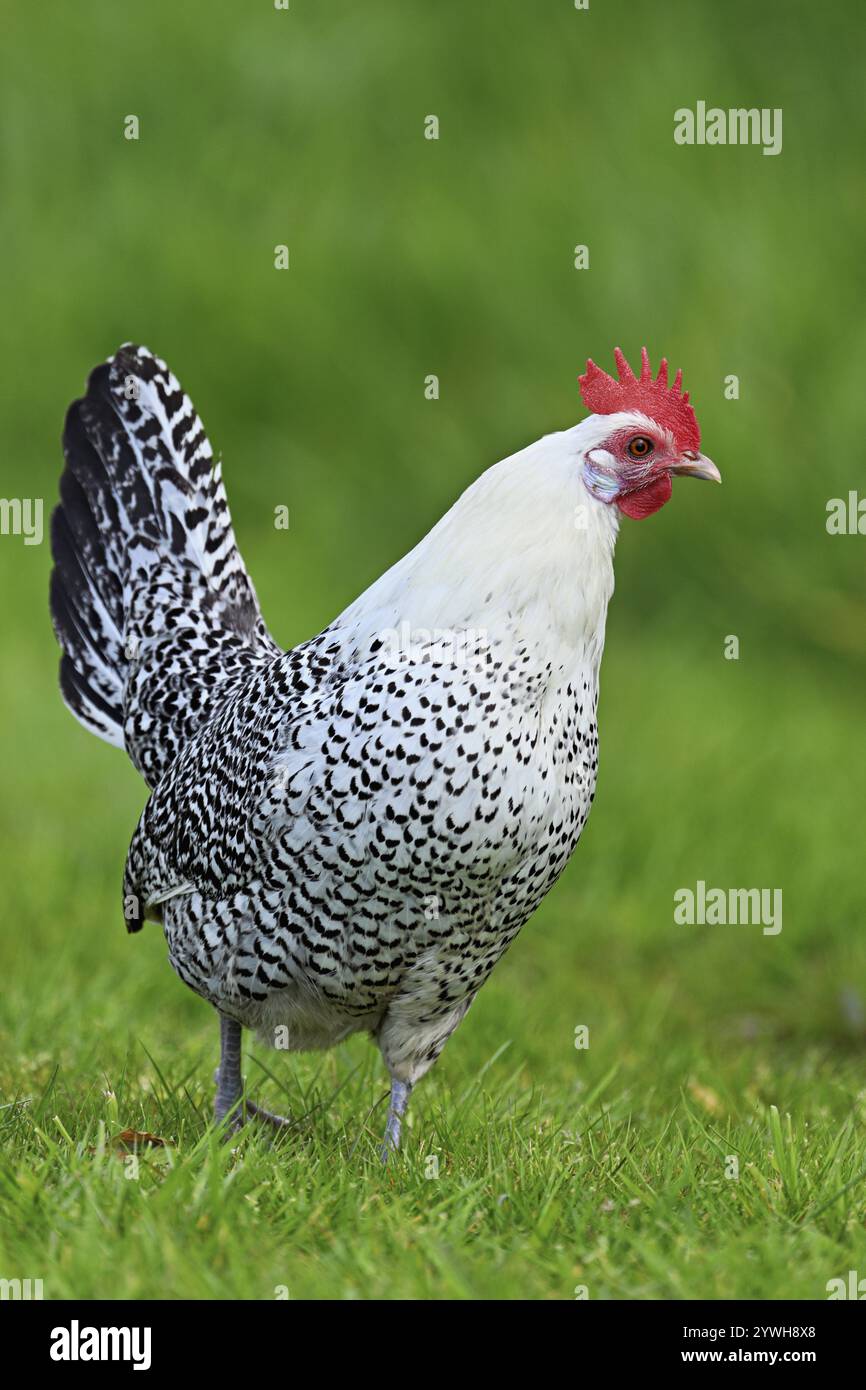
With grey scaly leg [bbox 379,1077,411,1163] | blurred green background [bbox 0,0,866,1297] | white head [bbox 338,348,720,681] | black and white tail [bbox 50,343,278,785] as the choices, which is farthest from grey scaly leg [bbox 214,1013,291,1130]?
blurred green background [bbox 0,0,866,1297]

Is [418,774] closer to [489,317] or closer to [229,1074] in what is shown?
[229,1074]

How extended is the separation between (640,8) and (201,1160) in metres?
11.3

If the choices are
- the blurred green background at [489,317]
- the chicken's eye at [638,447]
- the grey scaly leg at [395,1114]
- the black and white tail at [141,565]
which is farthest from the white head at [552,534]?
the blurred green background at [489,317]

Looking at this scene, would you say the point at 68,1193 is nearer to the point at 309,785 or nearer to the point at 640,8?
the point at 309,785

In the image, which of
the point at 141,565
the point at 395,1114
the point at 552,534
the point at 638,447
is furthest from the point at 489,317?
the point at 395,1114

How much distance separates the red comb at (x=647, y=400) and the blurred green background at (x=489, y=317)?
3.95 metres

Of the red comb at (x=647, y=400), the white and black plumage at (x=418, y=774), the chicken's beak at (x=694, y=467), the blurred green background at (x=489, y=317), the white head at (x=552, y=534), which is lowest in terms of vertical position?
the white and black plumage at (x=418, y=774)

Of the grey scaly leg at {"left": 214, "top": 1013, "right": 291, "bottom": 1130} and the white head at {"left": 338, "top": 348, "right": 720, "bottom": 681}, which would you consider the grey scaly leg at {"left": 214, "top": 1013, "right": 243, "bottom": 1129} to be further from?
the white head at {"left": 338, "top": 348, "right": 720, "bottom": 681}

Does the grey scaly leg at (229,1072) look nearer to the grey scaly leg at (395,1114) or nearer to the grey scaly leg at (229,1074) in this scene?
the grey scaly leg at (229,1074)

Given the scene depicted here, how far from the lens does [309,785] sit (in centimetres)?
409

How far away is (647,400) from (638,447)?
0.56 ft

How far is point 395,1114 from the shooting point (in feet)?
14.4

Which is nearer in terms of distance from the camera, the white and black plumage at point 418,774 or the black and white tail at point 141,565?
the white and black plumage at point 418,774

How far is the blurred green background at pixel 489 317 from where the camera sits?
361 inches
